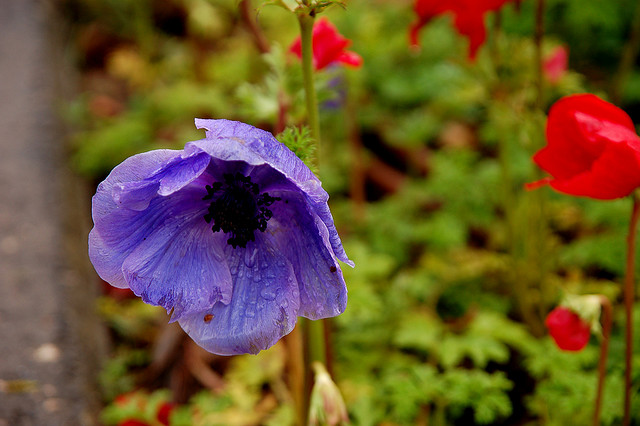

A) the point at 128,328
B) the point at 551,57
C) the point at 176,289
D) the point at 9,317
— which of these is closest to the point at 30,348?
the point at 9,317

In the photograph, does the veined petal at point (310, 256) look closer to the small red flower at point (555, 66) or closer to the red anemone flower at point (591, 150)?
the red anemone flower at point (591, 150)

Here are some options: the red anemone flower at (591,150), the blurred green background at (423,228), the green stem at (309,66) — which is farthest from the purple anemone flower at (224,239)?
the red anemone flower at (591,150)

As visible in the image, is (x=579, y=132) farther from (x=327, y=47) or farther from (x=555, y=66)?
(x=555, y=66)

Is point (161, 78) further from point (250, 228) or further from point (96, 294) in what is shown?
point (250, 228)

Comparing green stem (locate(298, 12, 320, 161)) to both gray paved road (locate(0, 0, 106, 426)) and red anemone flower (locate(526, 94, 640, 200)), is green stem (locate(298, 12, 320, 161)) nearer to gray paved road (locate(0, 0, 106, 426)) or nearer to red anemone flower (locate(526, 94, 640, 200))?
red anemone flower (locate(526, 94, 640, 200))

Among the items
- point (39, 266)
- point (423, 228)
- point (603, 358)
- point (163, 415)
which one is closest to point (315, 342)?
point (163, 415)
